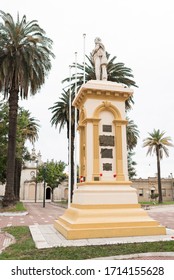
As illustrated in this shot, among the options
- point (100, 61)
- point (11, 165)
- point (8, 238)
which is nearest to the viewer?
point (8, 238)

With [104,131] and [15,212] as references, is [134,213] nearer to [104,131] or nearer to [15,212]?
[104,131]

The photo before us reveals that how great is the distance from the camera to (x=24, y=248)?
706 cm

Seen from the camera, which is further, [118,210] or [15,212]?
[15,212]

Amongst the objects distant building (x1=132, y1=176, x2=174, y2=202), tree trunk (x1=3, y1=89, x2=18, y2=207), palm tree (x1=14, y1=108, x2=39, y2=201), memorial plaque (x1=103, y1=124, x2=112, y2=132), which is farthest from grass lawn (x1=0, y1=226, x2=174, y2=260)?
distant building (x1=132, y1=176, x2=174, y2=202)

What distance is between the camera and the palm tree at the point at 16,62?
22.2m

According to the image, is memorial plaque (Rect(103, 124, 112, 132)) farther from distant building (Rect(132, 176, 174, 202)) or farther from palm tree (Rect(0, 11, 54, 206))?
distant building (Rect(132, 176, 174, 202))

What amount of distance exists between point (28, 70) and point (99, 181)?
16291 millimetres

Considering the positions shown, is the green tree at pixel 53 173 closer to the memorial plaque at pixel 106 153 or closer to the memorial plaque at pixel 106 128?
the memorial plaque at pixel 106 128

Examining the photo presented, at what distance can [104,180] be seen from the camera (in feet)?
32.6

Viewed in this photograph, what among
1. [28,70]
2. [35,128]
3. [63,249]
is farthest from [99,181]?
[35,128]

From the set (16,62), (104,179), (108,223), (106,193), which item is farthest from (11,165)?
(108,223)

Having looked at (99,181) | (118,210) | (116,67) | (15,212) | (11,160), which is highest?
(116,67)

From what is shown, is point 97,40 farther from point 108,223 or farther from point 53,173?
point 53,173

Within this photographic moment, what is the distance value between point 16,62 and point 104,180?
53.5ft
